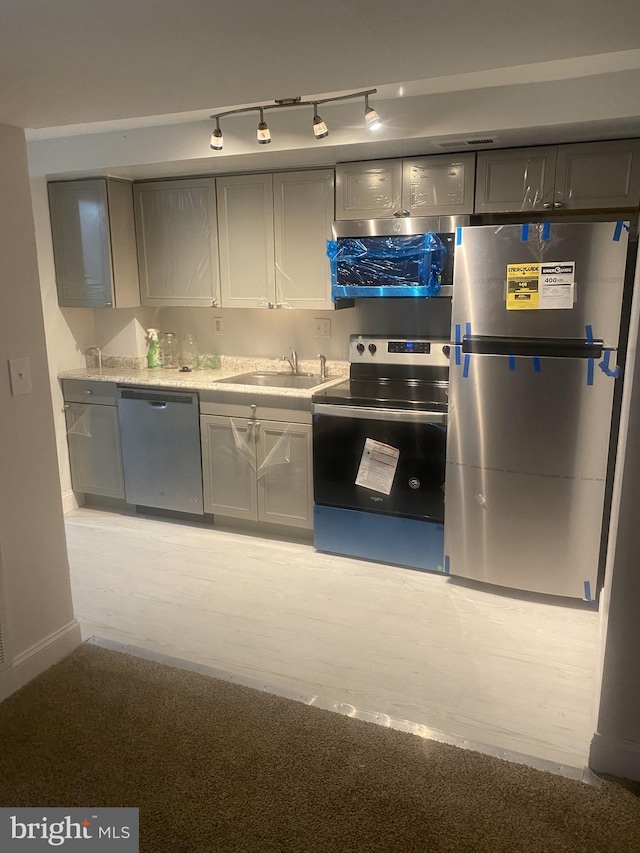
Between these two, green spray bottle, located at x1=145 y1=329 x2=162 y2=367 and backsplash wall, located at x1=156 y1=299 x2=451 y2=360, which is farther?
green spray bottle, located at x1=145 y1=329 x2=162 y2=367

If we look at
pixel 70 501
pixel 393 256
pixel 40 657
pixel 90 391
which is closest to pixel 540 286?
pixel 393 256

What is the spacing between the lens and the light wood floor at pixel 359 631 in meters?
2.31

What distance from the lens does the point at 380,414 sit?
329 cm

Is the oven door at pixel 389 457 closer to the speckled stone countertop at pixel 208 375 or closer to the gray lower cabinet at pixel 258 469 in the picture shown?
the gray lower cabinet at pixel 258 469

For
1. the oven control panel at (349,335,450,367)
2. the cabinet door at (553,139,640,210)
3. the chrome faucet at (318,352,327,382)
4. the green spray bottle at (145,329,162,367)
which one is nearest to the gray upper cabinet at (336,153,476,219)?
the cabinet door at (553,139,640,210)

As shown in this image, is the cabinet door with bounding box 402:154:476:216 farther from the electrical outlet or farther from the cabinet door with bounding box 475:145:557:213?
the electrical outlet

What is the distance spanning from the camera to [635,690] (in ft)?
6.33

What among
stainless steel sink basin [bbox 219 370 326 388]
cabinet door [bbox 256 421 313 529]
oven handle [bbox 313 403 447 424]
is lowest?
cabinet door [bbox 256 421 313 529]

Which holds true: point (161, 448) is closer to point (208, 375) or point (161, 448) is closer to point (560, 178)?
point (208, 375)

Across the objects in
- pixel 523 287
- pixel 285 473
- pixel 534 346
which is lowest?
pixel 285 473

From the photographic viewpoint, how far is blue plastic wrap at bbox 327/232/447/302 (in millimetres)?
→ 3236

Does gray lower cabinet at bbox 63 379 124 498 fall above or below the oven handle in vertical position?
below

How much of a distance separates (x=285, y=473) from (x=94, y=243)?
1.95 meters

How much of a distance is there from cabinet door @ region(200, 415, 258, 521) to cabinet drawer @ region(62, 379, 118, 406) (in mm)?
697
